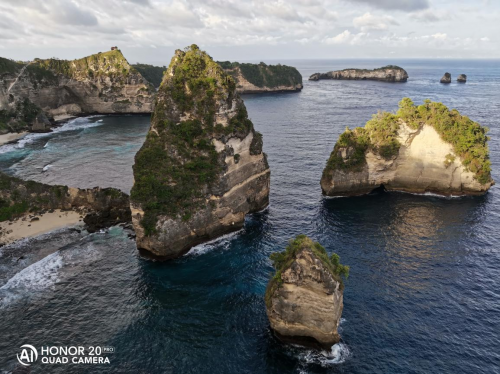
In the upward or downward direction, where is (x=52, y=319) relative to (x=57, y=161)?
downward

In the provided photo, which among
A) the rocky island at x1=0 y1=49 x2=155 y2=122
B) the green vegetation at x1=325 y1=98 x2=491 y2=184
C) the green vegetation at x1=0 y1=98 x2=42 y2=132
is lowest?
the green vegetation at x1=325 y1=98 x2=491 y2=184

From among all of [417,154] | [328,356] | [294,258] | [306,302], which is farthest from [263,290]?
[417,154]

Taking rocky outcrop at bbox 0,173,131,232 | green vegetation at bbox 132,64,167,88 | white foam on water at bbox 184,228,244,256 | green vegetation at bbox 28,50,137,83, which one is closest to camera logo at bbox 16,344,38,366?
white foam on water at bbox 184,228,244,256

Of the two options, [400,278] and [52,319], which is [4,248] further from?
[400,278]

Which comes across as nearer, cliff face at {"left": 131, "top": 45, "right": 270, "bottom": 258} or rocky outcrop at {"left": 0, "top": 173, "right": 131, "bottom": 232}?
cliff face at {"left": 131, "top": 45, "right": 270, "bottom": 258}

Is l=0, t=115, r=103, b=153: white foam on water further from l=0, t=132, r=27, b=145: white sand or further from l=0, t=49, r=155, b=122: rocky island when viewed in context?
l=0, t=49, r=155, b=122: rocky island

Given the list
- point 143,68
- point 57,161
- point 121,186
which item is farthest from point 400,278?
point 143,68

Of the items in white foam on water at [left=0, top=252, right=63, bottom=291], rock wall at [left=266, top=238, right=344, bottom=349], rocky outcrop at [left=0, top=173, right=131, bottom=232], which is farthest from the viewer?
rocky outcrop at [left=0, top=173, right=131, bottom=232]

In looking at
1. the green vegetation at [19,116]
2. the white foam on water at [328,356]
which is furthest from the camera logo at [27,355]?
the green vegetation at [19,116]

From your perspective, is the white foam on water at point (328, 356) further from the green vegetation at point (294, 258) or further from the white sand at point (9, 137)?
the white sand at point (9, 137)
